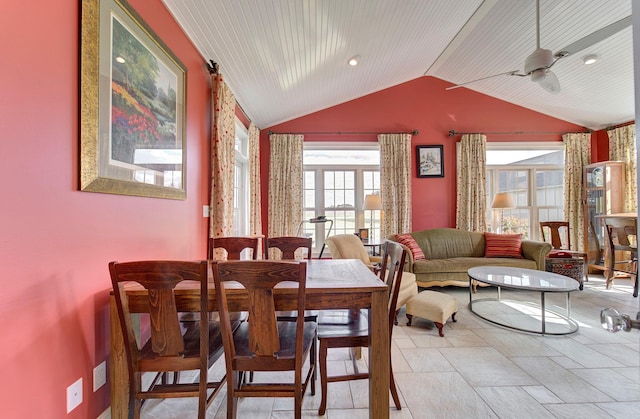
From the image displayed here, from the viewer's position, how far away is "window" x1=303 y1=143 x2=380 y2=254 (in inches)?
208

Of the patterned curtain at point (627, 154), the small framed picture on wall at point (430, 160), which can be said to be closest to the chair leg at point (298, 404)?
the small framed picture on wall at point (430, 160)

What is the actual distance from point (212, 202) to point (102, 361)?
5.12ft

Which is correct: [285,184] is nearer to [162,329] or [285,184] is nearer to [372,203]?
[372,203]

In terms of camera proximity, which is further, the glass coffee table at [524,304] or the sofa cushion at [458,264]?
the sofa cushion at [458,264]

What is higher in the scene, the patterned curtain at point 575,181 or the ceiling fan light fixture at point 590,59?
the ceiling fan light fixture at point 590,59

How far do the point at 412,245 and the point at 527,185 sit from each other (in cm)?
300

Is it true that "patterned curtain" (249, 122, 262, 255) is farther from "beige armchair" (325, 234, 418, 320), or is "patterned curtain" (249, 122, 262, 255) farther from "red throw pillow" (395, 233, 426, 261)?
"red throw pillow" (395, 233, 426, 261)

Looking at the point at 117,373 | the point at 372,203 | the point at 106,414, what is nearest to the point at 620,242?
the point at 372,203

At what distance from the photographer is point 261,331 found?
132 centimetres

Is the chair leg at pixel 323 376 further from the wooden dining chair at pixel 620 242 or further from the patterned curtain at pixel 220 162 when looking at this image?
the wooden dining chair at pixel 620 242

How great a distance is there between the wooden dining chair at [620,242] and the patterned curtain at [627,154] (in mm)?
622

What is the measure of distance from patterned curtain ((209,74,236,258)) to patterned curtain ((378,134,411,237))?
2.97 m

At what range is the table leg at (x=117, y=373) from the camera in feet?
4.59

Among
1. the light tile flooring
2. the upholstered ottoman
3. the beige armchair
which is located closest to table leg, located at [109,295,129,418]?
the light tile flooring
